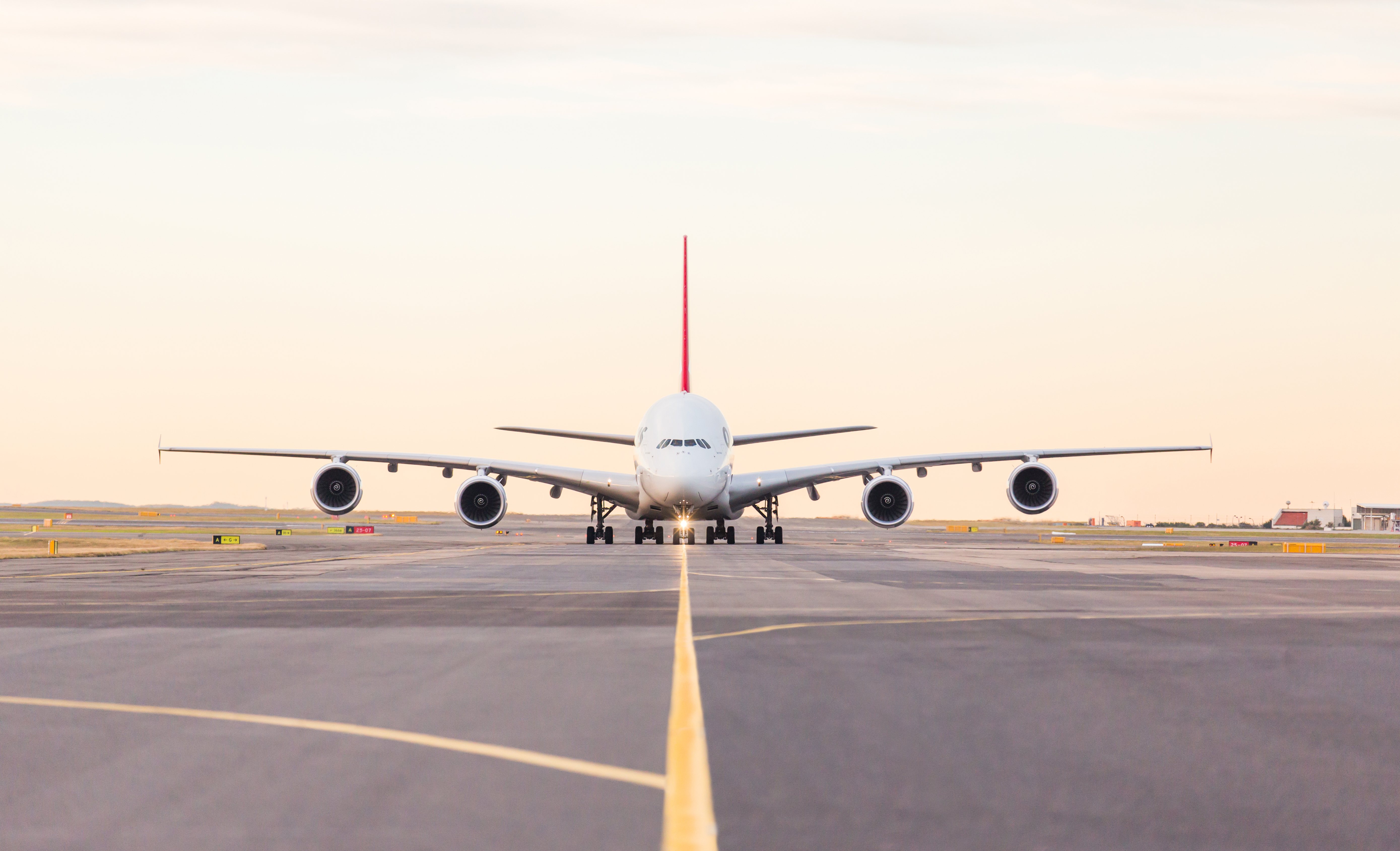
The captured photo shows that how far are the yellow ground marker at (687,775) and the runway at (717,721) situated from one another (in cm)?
7

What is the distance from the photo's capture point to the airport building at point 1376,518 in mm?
103438

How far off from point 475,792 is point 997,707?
366cm

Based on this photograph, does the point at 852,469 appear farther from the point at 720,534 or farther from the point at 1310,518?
the point at 1310,518

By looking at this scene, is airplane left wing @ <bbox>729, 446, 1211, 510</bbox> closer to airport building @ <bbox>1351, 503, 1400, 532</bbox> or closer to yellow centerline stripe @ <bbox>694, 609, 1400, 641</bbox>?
yellow centerline stripe @ <bbox>694, 609, 1400, 641</bbox>

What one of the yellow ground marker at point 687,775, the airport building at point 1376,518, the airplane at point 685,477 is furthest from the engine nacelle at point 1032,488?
the airport building at point 1376,518

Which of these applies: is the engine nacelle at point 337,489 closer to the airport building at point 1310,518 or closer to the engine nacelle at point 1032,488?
the engine nacelle at point 1032,488

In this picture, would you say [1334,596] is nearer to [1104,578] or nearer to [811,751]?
[1104,578]

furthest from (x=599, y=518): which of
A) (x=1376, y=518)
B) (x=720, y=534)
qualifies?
(x=1376, y=518)

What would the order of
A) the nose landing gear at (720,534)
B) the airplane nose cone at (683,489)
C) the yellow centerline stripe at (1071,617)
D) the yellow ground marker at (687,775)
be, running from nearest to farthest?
the yellow ground marker at (687,775) < the yellow centerline stripe at (1071,617) < the airplane nose cone at (683,489) < the nose landing gear at (720,534)

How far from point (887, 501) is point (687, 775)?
36065mm

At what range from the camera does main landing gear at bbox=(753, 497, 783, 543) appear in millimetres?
44719

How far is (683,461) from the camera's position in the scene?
38844 millimetres

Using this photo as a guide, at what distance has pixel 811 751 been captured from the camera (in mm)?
6523

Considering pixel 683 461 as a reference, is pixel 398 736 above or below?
below
